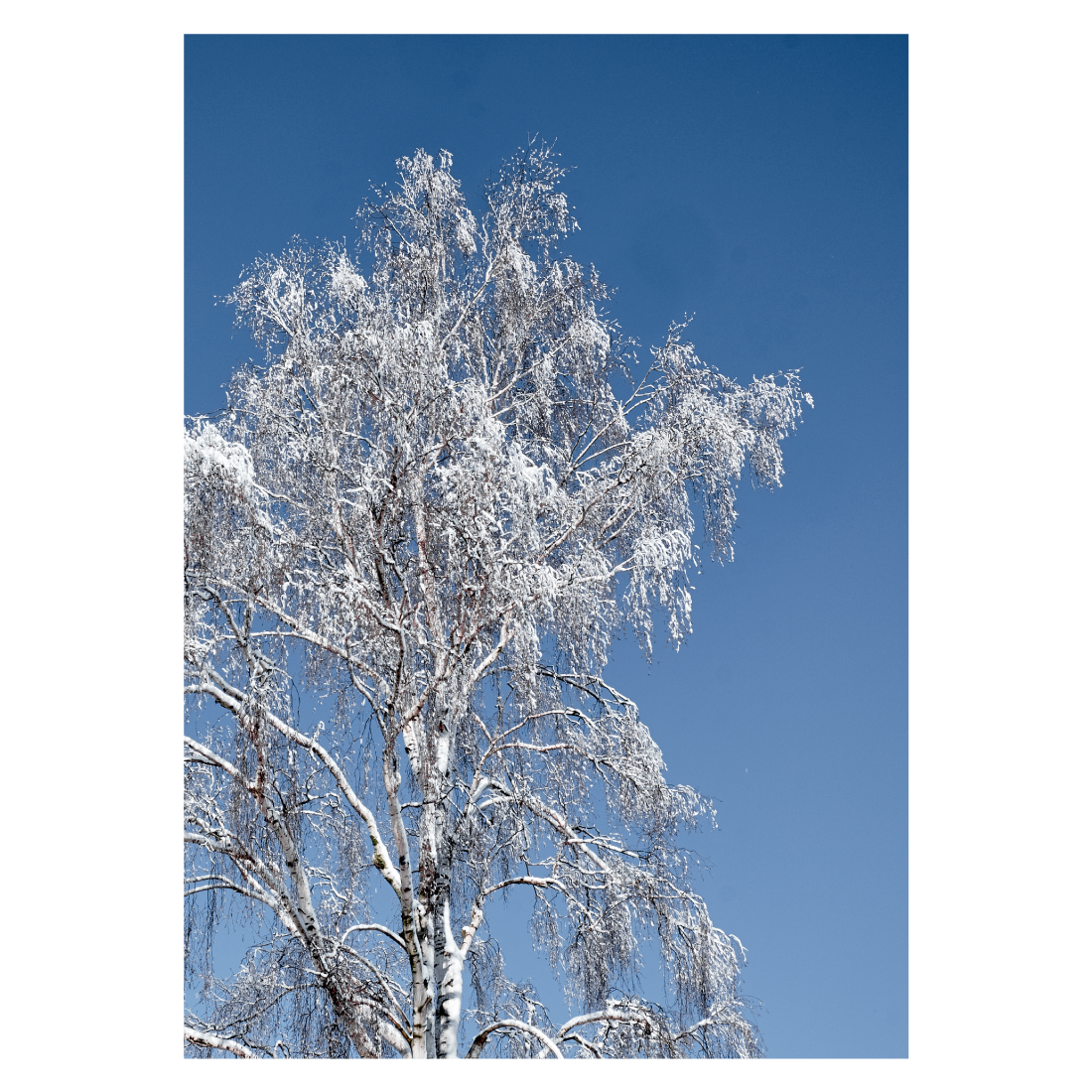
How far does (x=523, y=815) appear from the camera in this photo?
5.78 metres

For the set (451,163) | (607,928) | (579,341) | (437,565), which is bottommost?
(607,928)

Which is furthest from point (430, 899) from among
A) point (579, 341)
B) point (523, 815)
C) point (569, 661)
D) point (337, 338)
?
point (579, 341)

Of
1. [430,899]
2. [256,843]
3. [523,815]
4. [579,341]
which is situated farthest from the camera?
[579,341]

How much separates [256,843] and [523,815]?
1527 mm
